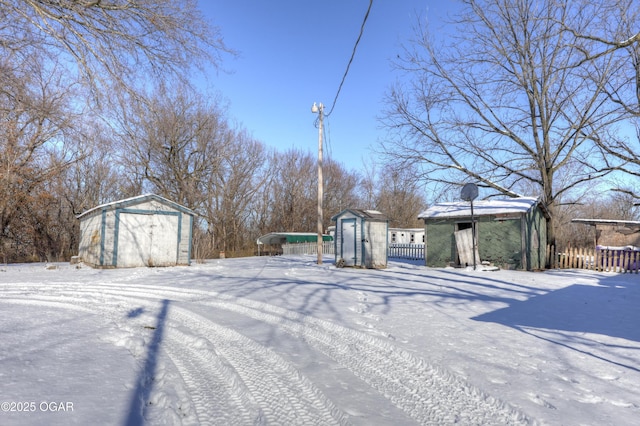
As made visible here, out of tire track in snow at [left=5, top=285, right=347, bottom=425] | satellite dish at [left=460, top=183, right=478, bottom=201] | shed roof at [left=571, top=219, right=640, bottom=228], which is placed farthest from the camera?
shed roof at [left=571, top=219, right=640, bottom=228]

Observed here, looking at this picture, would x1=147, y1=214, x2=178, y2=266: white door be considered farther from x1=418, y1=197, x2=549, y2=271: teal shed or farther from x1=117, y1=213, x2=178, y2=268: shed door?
x1=418, y1=197, x2=549, y2=271: teal shed

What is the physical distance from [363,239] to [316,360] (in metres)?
11.1

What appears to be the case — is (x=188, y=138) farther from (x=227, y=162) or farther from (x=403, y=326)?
(x=403, y=326)

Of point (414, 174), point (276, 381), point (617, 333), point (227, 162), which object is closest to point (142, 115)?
point (276, 381)

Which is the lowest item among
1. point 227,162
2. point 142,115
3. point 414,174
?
point 142,115

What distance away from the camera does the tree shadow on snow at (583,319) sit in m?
4.52

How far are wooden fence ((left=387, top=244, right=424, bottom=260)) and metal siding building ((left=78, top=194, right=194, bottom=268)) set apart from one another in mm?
11862

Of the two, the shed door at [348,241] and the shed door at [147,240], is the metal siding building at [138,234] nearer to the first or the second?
the shed door at [147,240]

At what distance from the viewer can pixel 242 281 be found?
10031 millimetres

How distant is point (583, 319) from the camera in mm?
6000

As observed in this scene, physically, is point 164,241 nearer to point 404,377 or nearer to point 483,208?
point 483,208

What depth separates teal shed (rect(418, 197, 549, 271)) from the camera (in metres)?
14.6

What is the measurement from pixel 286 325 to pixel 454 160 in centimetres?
1704

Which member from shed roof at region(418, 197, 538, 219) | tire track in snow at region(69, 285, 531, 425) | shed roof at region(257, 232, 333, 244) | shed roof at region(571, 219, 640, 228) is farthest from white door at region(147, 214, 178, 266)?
shed roof at region(571, 219, 640, 228)
